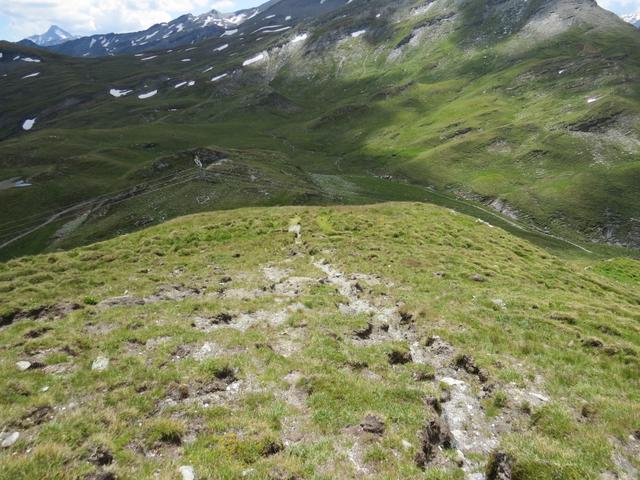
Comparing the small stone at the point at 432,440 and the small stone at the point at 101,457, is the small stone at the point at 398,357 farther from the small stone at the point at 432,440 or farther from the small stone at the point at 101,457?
the small stone at the point at 101,457

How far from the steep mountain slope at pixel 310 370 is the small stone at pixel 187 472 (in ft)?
0.14

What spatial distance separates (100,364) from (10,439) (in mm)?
4951

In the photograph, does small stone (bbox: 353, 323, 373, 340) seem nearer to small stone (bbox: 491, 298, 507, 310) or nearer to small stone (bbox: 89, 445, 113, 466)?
small stone (bbox: 491, 298, 507, 310)

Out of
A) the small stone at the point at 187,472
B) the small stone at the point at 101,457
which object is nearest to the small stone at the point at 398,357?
the small stone at the point at 187,472

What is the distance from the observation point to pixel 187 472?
1082cm

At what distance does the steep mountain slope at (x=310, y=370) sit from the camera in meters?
11.8

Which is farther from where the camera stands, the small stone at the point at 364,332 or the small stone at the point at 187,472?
the small stone at the point at 364,332

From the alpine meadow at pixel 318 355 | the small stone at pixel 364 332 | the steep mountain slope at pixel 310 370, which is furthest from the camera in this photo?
the small stone at pixel 364 332

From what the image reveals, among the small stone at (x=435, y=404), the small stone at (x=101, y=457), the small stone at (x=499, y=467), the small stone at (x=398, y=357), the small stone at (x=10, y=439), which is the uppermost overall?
the small stone at (x=10, y=439)

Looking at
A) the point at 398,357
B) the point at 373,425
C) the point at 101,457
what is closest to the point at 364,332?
the point at 398,357

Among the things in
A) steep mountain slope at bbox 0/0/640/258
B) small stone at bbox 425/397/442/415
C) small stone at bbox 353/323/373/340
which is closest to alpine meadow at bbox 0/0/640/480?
small stone at bbox 353/323/373/340

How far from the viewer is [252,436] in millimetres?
12516

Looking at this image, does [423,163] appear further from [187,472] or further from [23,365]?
Result: [187,472]

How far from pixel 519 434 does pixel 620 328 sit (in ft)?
43.5
